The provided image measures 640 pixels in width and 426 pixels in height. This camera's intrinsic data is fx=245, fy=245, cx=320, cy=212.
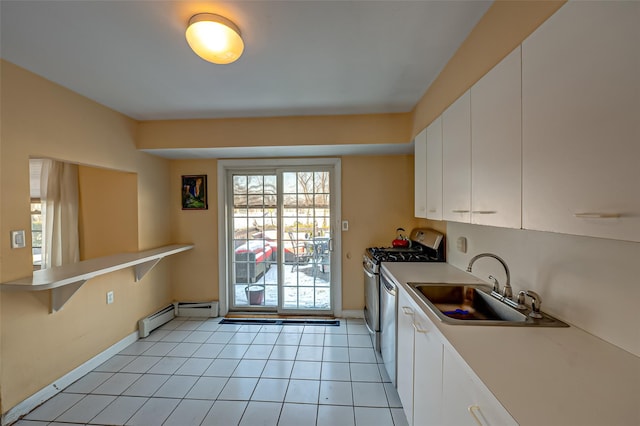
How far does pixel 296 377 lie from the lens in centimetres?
209

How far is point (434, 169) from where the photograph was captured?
1925mm

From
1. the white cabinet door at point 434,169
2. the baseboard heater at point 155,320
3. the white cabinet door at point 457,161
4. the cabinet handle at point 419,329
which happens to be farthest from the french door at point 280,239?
the cabinet handle at point 419,329

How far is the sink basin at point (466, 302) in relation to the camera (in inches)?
53.9

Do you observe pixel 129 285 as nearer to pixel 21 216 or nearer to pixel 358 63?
pixel 21 216

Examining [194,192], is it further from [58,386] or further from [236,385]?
[236,385]

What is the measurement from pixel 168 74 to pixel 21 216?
1474 millimetres

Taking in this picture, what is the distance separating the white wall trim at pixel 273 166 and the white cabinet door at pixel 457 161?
157cm

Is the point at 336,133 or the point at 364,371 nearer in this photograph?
the point at 364,371

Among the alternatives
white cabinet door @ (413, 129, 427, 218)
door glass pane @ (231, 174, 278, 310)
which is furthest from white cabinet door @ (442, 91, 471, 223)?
door glass pane @ (231, 174, 278, 310)

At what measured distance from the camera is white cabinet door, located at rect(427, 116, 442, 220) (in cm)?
182

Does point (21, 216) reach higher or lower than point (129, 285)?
higher

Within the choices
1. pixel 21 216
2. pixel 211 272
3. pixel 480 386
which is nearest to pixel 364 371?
pixel 480 386

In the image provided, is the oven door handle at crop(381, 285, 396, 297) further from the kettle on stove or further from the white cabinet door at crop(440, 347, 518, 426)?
the kettle on stove

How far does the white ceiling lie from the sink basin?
160 centimetres
